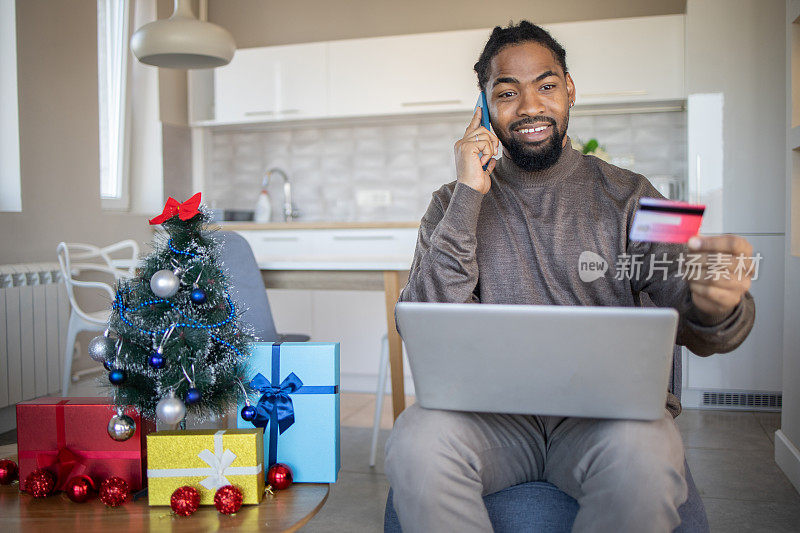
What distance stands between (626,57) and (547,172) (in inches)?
101

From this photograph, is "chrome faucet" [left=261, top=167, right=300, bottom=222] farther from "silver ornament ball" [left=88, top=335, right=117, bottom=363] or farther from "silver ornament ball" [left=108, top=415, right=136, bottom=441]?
"silver ornament ball" [left=108, top=415, right=136, bottom=441]

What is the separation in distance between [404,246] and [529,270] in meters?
2.53

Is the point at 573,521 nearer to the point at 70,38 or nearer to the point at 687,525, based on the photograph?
the point at 687,525

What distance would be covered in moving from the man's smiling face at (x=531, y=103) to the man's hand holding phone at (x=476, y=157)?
2.7 inches

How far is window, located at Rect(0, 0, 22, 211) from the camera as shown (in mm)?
3234

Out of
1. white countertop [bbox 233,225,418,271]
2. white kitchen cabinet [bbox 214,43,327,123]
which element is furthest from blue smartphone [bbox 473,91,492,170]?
white kitchen cabinet [bbox 214,43,327,123]

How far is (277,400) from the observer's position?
1.28 meters

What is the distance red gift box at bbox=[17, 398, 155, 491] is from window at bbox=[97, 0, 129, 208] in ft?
10.8

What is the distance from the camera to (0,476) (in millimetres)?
1263

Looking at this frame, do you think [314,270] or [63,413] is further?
[314,270]

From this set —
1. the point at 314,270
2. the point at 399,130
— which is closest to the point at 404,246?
the point at 399,130

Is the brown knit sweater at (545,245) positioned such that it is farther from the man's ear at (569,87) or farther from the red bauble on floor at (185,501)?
the red bauble on floor at (185,501)

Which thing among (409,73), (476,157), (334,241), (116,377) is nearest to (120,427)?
(116,377)

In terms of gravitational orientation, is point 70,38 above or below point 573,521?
above
